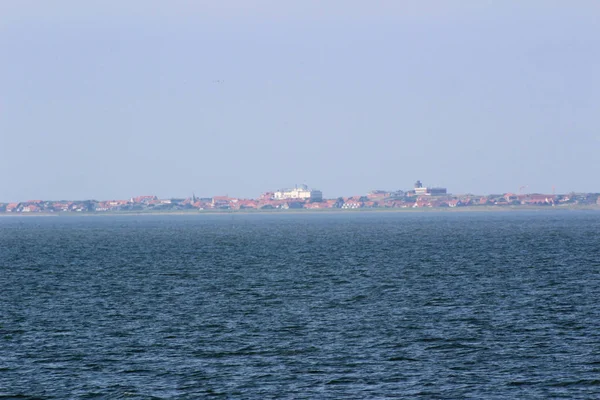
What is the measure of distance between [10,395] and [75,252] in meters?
87.0

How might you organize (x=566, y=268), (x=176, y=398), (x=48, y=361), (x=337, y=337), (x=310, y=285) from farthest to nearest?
(x=566, y=268) → (x=310, y=285) → (x=337, y=337) → (x=48, y=361) → (x=176, y=398)

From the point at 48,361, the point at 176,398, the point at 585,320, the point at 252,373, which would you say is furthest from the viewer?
the point at 585,320

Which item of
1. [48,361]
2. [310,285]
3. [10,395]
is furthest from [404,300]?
[10,395]

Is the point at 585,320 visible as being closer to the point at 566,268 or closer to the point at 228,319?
the point at 228,319

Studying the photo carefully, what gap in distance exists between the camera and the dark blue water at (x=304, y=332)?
3344cm

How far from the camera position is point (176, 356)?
38.6m

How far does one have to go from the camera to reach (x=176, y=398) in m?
31.5

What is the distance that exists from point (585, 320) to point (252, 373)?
20297mm

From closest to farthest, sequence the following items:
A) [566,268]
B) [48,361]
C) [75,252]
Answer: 1. [48,361]
2. [566,268]
3. [75,252]

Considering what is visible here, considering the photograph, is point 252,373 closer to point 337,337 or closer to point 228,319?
point 337,337

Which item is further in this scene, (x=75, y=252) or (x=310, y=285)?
(x=75, y=252)

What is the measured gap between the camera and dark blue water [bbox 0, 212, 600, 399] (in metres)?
Answer: 33.4

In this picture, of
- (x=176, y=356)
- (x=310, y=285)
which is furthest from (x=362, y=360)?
(x=310, y=285)

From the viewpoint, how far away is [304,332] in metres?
44.7
